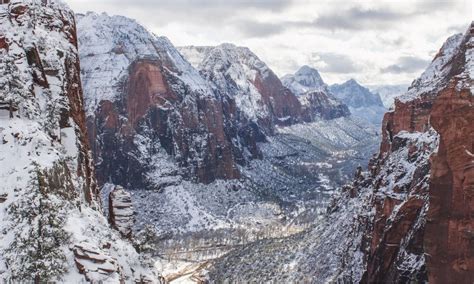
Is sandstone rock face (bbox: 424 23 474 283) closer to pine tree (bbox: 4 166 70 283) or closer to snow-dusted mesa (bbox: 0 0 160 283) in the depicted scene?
snow-dusted mesa (bbox: 0 0 160 283)

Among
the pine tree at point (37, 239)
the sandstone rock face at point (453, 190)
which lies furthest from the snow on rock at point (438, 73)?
the pine tree at point (37, 239)

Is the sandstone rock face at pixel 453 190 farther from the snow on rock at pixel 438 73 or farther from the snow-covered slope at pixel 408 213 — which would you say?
the snow on rock at pixel 438 73

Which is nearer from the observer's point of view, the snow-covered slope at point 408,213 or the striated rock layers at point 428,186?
the striated rock layers at point 428,186

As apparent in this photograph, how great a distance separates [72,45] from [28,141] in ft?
124

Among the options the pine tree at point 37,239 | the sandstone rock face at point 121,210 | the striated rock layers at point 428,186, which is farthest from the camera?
the sandstone rock face at point 121,210

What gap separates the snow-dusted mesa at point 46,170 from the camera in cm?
4400

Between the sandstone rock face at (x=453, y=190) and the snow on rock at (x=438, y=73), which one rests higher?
the snow on rock at (x=438, y=73)

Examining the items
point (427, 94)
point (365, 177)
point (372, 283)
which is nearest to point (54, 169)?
point (372, 283)

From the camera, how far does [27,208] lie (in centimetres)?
4634

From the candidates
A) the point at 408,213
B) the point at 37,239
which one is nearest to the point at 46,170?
the point at 37,239

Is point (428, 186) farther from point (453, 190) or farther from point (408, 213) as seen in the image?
point (453, 190)

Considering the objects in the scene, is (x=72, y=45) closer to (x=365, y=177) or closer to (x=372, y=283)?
(x=372, y=283)

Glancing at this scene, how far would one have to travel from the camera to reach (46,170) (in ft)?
169

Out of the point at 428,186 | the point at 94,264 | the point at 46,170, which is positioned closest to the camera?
the point at 94,264
